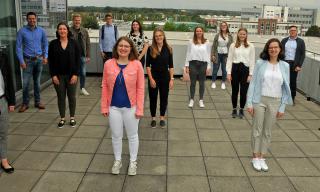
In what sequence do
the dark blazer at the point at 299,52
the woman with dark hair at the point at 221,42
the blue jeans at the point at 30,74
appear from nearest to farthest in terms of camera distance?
1. the blue jeans at the point at 30,74
2. the dark blazer at the point at 299,52
3. the woman with dark hair at the point at 221,42

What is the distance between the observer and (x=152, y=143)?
5.20 m

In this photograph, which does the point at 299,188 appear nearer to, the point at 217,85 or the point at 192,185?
the point at 192,185

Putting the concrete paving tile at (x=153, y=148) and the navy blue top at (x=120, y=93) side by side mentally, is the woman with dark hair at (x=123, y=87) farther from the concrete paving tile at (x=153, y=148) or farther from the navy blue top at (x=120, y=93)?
the concrete paving tile at (x=153, y=148)

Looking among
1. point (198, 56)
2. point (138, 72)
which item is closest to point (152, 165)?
point (138, 72)

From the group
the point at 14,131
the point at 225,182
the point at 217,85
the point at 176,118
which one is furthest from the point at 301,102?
the point at 14,131

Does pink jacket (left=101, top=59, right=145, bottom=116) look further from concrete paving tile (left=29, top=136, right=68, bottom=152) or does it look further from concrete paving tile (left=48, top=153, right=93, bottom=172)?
concrete paving tile (left=29, top=136, right=68, bottom=152)

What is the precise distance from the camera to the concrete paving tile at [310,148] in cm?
491

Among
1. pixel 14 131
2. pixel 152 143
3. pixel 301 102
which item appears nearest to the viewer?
pixel 152 143

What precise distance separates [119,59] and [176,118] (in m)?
2.82

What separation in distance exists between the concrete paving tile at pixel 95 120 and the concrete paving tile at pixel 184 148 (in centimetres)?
149

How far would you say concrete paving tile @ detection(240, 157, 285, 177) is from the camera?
426 centimetres

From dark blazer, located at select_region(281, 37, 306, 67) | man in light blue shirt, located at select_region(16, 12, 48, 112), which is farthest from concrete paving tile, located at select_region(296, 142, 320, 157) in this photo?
man in light blue shirt, located at select_region(16, 12, 48, 112)

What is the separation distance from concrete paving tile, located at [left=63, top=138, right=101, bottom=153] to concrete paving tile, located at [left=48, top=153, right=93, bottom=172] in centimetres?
16

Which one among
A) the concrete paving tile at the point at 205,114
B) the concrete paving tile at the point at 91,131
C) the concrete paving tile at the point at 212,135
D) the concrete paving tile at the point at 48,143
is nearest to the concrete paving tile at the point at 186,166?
the concrete paving tile at the point at 212,135
